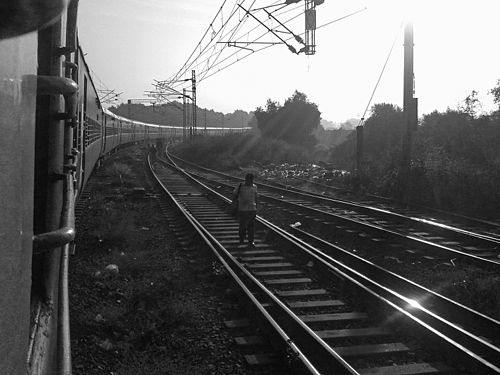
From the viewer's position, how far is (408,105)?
16.0m

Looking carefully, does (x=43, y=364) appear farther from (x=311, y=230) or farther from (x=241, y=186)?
(x=311, y=230)

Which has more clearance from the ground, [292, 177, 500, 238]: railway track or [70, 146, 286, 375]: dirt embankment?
[292, 177, 500, 238]: railway track

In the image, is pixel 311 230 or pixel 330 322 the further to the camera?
pixel 311 230

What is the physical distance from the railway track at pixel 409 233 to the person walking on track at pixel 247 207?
2213 mm

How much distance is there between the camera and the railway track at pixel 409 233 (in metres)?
8.40

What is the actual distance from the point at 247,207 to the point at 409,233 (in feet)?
11.9

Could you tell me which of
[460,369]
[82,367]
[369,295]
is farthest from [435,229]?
[82,367]

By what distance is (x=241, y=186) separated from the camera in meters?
9.62

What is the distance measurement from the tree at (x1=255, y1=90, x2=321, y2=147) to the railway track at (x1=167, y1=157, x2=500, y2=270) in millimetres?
31773

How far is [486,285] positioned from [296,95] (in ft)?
140

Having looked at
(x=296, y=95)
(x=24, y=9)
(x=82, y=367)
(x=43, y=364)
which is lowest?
(x=82, y=367)

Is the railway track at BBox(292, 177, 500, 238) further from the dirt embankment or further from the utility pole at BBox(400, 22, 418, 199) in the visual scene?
the dirt embankment

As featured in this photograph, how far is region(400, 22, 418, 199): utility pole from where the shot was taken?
16.0 meters

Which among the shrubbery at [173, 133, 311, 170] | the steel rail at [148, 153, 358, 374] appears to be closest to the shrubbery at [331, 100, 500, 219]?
the shrubbery at [173, 133, 311, 170]
